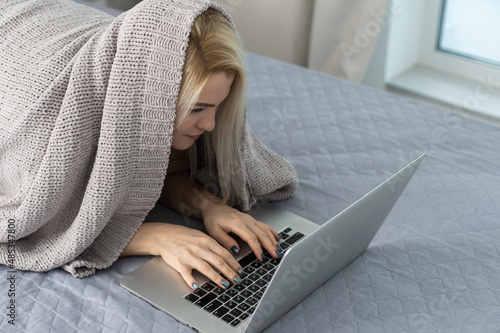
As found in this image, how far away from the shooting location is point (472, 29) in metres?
2.38

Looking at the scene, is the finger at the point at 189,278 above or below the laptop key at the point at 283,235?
above

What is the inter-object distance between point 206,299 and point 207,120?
0.30 m

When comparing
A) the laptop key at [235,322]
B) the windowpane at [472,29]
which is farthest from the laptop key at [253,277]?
the windowpane at [472,29]

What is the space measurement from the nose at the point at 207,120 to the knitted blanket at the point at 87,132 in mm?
72

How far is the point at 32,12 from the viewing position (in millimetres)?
1206

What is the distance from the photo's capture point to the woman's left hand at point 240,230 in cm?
108

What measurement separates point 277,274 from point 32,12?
0.73m

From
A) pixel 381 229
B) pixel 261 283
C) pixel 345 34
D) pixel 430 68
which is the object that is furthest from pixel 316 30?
pixel 261 283

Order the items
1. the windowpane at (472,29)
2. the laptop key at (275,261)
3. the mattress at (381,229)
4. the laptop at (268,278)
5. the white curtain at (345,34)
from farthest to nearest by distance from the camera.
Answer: the windowpane at (472,29) < the white curtain at (345,34) < the laptop key at (275,261) < the mattress at (381,229) < the laptop at (268,278)

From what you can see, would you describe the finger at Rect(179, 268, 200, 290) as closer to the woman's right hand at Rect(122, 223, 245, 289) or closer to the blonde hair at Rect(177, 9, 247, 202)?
the woman's right hand at Rect(122, 223, 245, 289)

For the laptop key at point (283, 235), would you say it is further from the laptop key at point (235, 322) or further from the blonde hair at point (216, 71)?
the laptop key at point (235, 322)

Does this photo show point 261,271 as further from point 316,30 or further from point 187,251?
point 316,30

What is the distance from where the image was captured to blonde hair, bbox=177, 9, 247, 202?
1.00m

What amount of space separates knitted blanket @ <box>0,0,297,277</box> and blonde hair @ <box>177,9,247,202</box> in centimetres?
3
